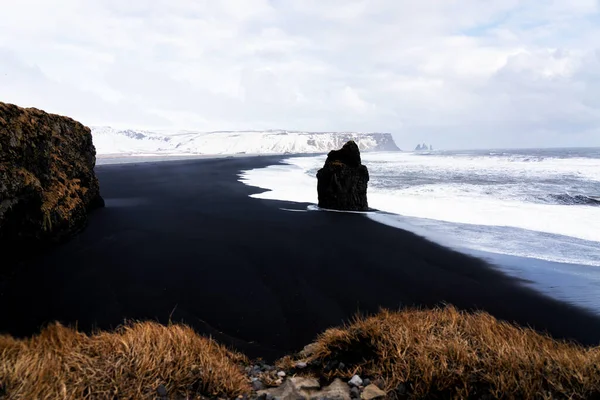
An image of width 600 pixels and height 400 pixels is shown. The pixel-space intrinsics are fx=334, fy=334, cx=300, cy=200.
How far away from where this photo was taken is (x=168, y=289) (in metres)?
6.00

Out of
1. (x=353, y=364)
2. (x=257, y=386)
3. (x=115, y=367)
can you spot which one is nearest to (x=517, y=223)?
(x=353, y=364)

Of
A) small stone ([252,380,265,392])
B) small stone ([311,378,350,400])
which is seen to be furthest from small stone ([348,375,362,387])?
small stone ([252,380,265,392])

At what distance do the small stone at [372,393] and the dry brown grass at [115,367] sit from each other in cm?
105

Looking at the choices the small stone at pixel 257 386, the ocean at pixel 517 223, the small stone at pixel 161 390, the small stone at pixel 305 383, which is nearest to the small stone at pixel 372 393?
the small stone at pixel 305 383

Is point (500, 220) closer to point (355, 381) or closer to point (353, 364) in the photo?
point (353, 364)

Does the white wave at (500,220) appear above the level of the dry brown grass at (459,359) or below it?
below

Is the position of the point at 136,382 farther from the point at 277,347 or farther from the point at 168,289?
the point at 168,289

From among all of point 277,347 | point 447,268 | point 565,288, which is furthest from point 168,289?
point 565,288

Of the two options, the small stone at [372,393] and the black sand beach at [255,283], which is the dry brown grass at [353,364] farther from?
the black sand beach at [255,283]

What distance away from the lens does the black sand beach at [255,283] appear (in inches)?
199

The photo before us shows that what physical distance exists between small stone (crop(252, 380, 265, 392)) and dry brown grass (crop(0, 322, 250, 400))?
0.10m

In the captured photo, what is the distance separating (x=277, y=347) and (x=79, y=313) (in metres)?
3.18

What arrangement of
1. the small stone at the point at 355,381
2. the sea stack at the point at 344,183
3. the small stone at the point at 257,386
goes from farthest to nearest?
the sea stack at the point at 344,183 → the small stone at the point at 257,386 → the small stone at the point at 355,381

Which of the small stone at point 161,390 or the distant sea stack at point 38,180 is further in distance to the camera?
the distant sea stack at point 38,180
